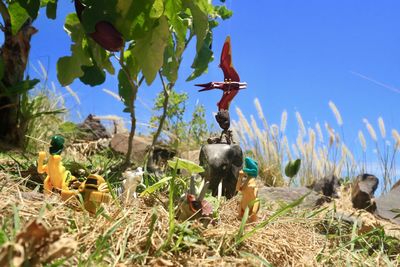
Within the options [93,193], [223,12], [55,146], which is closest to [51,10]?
[55,146]

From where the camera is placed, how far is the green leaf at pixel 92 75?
2.23 m

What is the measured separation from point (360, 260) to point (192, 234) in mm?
506

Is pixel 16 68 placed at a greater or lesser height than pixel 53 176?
greater

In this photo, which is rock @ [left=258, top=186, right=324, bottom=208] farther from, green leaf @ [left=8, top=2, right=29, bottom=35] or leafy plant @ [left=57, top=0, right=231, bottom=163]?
green leaf @ [left=8, top=2, right=29, bottom=35]

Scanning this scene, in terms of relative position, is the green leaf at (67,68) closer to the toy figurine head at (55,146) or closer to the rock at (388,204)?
the toy figurine head at (55,146)

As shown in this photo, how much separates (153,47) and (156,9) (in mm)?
173

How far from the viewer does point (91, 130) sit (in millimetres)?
5621

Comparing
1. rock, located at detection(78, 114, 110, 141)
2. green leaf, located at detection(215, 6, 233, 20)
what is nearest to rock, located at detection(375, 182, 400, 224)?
green leaf, located at detection(215, 6, 233, 20)

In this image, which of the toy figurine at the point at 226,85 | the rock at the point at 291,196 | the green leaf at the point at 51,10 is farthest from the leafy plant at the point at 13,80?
the rock at the point at 291,196

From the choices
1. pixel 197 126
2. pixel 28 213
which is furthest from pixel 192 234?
pixel 197 126

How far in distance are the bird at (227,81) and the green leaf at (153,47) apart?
0.62 metres

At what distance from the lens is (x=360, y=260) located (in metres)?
1.32

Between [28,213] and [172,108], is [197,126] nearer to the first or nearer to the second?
[172,108]

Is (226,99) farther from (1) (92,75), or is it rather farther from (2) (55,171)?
(2) (55,171)
